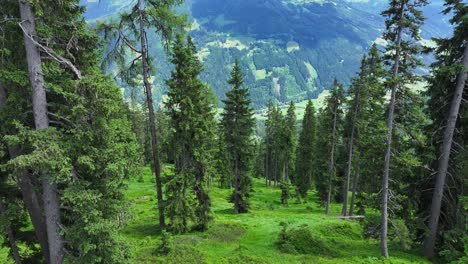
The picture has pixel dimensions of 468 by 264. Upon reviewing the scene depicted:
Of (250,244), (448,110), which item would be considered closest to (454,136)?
(448,110)

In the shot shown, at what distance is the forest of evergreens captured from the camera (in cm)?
856

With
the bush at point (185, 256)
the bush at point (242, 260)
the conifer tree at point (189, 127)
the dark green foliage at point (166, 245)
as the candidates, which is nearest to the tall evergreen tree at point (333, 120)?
the conifer tree at point (189, 127)

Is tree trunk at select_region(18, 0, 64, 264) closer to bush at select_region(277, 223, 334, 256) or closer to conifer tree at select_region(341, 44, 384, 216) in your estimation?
bush at select_region(277, 223, 334, 256)

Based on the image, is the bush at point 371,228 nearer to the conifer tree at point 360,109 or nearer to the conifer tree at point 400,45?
the conifer tree at point 400,45

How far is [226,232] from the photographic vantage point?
23266mm

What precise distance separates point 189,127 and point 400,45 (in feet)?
45.9

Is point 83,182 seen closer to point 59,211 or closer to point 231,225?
point 59,211

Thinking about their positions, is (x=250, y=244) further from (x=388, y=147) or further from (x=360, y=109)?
(x=360, y=109)

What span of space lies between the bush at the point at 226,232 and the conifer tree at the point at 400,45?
11897mm

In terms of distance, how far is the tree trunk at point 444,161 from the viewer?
17.4 metres

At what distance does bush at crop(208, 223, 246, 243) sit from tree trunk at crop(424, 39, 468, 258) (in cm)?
1264

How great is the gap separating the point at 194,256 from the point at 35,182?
973 centimetres

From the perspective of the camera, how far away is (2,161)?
10.4 m

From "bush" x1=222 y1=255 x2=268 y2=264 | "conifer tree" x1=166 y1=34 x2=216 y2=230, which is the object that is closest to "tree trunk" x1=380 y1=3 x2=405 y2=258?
"bush" x1=222 y1=255 x2=268 y2=264
